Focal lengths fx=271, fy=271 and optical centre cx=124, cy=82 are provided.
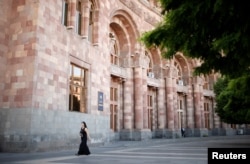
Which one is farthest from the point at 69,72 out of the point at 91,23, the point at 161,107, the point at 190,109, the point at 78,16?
the point at 190,109

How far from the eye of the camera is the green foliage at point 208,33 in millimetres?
5246

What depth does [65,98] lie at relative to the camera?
15.5m

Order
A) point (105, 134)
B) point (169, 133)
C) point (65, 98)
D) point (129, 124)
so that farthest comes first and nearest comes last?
point (169, 133) → point (129, 124) → point (105, 134) → point (65, 98)

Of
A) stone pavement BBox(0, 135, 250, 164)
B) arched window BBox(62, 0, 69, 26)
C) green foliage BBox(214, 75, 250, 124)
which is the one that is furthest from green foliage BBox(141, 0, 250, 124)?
arched window BBox(62, 0, 69, 26)

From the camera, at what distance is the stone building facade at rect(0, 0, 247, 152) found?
44.0ft

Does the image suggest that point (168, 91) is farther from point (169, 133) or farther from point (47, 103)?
point (47, 103)

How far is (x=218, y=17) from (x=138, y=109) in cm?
2114

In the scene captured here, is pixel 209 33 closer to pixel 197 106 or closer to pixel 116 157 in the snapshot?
pixel 116 157

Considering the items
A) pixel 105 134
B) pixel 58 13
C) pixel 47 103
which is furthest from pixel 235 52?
pixel 105 134

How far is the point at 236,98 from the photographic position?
1895cm

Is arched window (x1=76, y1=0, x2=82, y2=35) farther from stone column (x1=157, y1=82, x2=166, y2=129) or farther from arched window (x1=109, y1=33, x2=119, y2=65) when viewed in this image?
stone column (x1=157, y1=82, x2=166, y2=129)

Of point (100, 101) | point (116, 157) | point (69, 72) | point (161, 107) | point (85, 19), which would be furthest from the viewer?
point (161, 107)

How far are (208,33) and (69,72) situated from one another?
11.3 metres

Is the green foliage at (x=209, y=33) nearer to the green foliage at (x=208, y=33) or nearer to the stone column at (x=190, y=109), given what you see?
the green foliage at (x=208, y=33)
